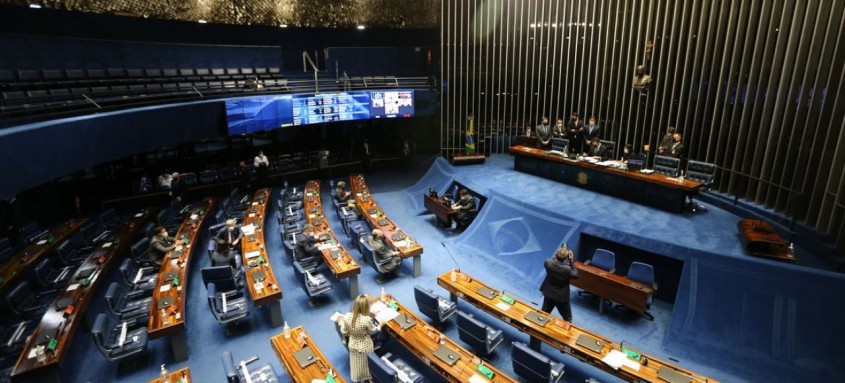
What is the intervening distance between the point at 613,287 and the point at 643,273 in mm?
577

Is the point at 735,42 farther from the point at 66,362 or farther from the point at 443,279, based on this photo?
the point at 66,362

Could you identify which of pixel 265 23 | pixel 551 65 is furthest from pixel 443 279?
pixel 265 23

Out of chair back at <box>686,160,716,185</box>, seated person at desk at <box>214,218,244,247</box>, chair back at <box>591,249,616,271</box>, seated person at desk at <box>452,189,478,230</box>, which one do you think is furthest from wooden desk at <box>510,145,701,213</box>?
seated person at desk at <box>214,218,244,247</box>

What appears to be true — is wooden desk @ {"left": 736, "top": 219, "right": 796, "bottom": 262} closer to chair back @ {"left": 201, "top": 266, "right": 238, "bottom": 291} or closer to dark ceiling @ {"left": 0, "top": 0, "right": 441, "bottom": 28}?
chair back @ {"left": 201, "top": 266, "right": 238, "bottom": 291}

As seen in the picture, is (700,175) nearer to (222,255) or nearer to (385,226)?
(385,226)

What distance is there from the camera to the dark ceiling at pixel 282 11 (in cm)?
1261

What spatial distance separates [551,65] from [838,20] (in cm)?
829

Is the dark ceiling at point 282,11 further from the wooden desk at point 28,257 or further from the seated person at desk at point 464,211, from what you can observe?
the seated person at desk at point 464,211

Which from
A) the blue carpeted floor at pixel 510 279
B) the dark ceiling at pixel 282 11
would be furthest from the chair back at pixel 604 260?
the dark ceiling at pixel 282 11

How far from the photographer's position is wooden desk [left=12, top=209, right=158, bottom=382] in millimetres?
5487

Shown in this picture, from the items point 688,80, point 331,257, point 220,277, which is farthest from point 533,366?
point 688,80

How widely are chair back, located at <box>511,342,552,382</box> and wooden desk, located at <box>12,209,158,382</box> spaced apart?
5.99 metres

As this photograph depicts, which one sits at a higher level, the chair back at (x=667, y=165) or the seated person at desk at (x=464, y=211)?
the chair back at (x=667, y=165)

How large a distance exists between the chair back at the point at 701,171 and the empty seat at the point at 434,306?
673 centimetres
